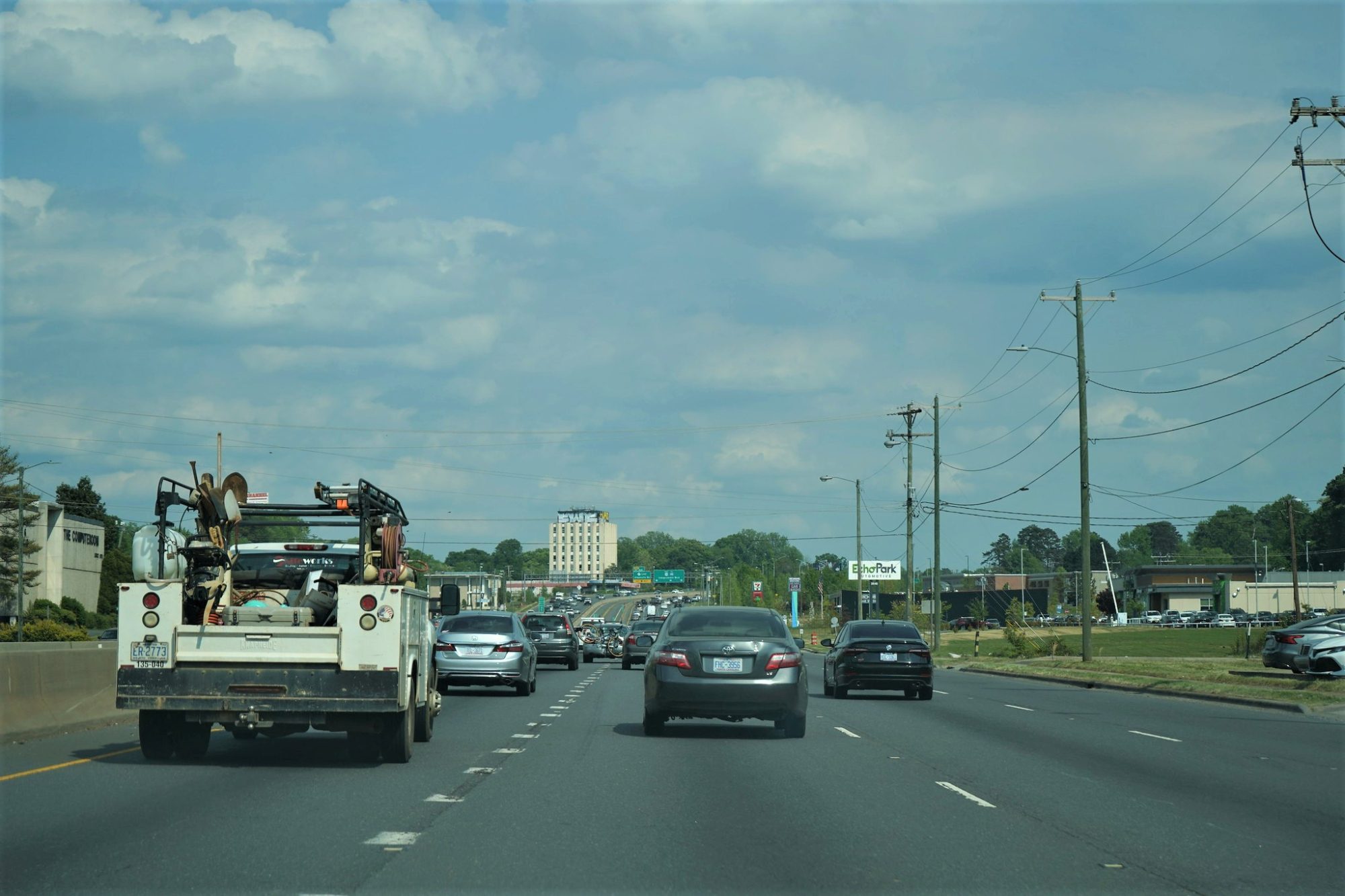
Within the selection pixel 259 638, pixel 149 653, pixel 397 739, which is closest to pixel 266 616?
pixel 259 638

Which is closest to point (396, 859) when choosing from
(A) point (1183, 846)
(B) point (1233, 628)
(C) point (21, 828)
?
(C) point (21, 828)

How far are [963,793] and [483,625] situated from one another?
1527cm

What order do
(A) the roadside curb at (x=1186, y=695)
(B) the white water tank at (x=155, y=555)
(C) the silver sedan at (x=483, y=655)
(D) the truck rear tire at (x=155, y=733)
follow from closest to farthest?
1. (B) the white water tank at (x=155, y=555)
2. (D) the truck rear tire at (x=155, y=733)
3. (A) the roadside curb at (x=1186, y=695)
4. (C) the silver sedan at (x=483, y=655)

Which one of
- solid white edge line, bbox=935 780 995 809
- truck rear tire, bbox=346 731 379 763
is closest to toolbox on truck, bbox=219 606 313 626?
truck rear tire, bbox=346 731 379 763

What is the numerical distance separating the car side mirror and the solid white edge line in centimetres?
668

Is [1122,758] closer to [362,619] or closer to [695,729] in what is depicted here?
[695,729]

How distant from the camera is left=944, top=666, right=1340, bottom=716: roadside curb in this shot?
79.7 ft

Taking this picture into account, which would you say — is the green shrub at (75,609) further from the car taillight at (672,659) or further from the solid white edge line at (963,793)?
the solid white edge line at (963,793)

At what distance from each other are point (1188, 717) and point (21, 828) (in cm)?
1848

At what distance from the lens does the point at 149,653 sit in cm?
1308

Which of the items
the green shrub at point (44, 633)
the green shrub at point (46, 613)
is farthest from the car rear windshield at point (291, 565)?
the green shrub at point (46, 613)

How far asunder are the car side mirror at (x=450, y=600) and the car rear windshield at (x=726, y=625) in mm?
2617

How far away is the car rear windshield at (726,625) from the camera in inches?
683

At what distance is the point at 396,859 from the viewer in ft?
28.5
